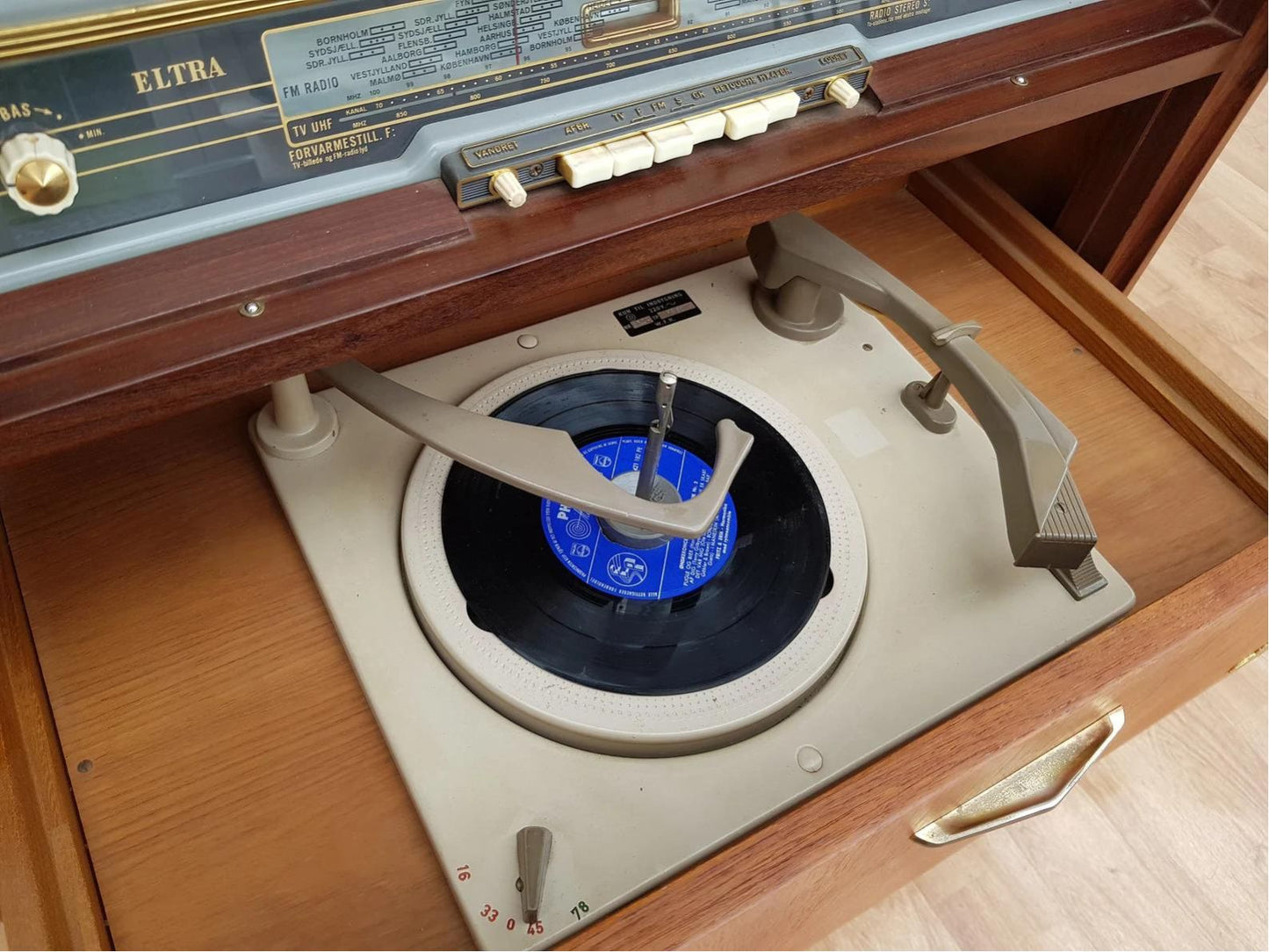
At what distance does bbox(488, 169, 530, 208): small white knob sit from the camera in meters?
0.61

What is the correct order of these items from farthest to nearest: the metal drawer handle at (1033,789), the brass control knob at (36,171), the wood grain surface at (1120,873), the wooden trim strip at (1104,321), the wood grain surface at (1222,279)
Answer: the wood grain surface at (1222,279), the wood grain surface at (1120,873), the wooden trim strip at (1104,321), the metal drawer handle at (1033,789), the brass control knob at (36,171)

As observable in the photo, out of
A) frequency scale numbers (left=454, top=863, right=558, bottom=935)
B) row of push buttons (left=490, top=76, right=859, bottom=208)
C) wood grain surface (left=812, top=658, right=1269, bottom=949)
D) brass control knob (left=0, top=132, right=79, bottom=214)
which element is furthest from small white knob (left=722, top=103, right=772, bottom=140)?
wood grain surface (left=812, top=658, right=1269, bottom=949)

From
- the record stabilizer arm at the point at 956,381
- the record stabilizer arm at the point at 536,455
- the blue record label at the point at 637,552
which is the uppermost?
the record stabilizer arm at the point at 536,455

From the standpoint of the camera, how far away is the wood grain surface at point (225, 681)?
2.02 feet

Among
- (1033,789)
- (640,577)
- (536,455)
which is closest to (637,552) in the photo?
(640,577)

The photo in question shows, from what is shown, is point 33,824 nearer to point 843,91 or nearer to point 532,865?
point 532,865

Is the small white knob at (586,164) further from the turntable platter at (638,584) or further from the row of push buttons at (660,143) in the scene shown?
the turntable platter at (638,584)

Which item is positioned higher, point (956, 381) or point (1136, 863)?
point (956, 381)

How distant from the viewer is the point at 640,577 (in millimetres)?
736

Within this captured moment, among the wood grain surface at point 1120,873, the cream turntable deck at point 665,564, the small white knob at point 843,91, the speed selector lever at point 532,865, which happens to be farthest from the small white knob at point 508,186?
the wood grain surface at point 1120,873

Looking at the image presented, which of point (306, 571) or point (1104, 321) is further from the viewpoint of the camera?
point (1104, 321)

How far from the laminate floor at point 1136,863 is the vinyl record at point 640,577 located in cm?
50

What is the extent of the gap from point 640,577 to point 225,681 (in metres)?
0.30

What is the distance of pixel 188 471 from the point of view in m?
0.80
